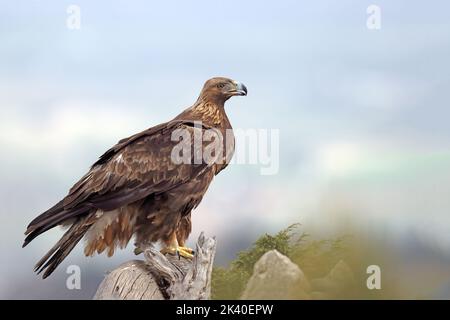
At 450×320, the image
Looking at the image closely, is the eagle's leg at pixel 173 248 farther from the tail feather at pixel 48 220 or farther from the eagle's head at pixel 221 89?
the eagle's head at pixel 221 89

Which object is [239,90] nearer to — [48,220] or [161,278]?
[161,278]

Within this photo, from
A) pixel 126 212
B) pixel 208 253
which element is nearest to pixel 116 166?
pixel 126 212

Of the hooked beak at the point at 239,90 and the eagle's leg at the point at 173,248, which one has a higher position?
the hooked beak at the point at 239,90

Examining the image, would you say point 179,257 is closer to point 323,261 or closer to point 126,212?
point 126,212

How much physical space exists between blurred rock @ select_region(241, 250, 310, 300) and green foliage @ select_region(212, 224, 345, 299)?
15.9 inches

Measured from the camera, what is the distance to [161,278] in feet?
23.6

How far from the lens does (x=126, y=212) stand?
7.36m

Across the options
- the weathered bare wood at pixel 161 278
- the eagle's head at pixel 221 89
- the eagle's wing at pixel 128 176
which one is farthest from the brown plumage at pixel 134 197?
the eagle's head at pixel 221 89

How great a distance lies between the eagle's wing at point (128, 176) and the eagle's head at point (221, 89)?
566mm

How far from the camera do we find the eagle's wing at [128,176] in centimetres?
708

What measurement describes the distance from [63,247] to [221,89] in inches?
109

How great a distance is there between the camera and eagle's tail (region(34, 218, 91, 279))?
6902 mm

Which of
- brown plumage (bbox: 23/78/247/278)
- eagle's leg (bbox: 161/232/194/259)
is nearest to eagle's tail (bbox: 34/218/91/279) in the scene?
brown plumage (bbox: 23/78/247/278)

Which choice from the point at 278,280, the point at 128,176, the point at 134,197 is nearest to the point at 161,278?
the point at 134,197
